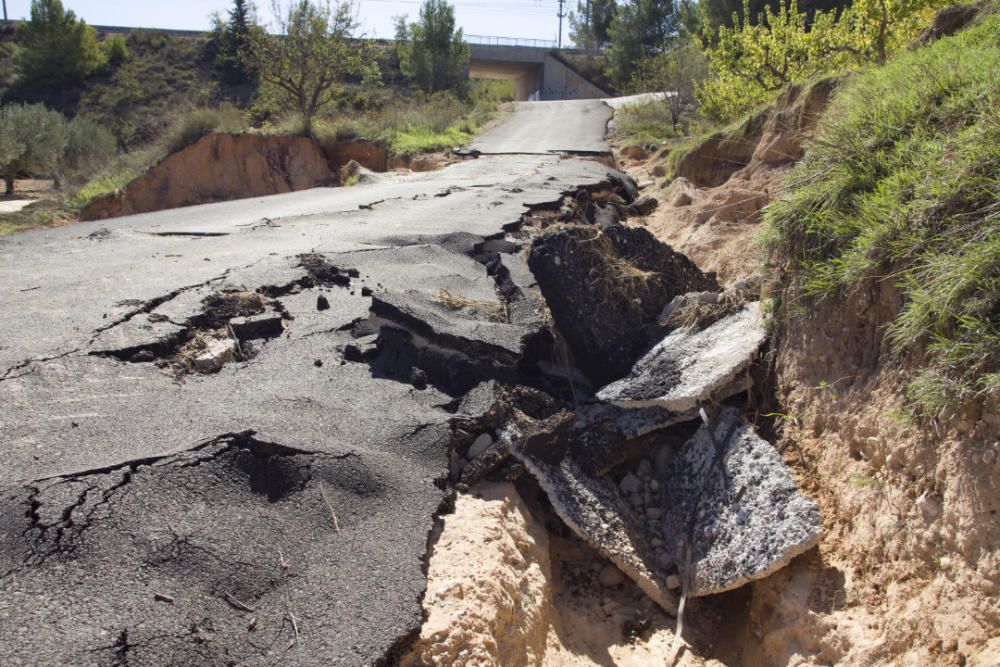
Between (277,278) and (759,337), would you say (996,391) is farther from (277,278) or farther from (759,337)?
(277,278)

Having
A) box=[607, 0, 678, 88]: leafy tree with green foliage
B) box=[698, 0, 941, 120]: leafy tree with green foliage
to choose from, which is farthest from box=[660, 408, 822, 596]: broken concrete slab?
box=[607, 0, 678, 88]: leafy tree with green foliage

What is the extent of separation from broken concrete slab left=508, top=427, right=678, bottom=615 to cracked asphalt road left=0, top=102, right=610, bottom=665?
53 cm

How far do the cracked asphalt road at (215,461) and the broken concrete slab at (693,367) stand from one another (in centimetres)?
78

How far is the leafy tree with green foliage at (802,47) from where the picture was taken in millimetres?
8789

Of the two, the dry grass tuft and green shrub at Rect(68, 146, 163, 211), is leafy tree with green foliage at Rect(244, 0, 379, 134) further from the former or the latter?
the dry grass tuft

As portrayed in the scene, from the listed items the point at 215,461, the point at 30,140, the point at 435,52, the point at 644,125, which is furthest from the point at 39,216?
the point at 435,52

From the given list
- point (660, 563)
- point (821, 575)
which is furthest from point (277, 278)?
point (821, 575)

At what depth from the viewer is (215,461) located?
2902mm

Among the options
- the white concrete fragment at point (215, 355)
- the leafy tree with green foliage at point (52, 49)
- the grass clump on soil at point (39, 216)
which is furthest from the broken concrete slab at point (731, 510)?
the leafy tree with green foliage at point (52, 49)

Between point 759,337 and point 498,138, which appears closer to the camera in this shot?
point 759,337

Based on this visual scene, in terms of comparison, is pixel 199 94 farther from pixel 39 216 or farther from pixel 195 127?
pixel 39 216

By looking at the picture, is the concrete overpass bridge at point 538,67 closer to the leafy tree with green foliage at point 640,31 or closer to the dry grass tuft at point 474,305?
the leafy tree with green foliage at point 640,31

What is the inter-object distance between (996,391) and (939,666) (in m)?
0.98

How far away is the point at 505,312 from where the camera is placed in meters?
4.87
